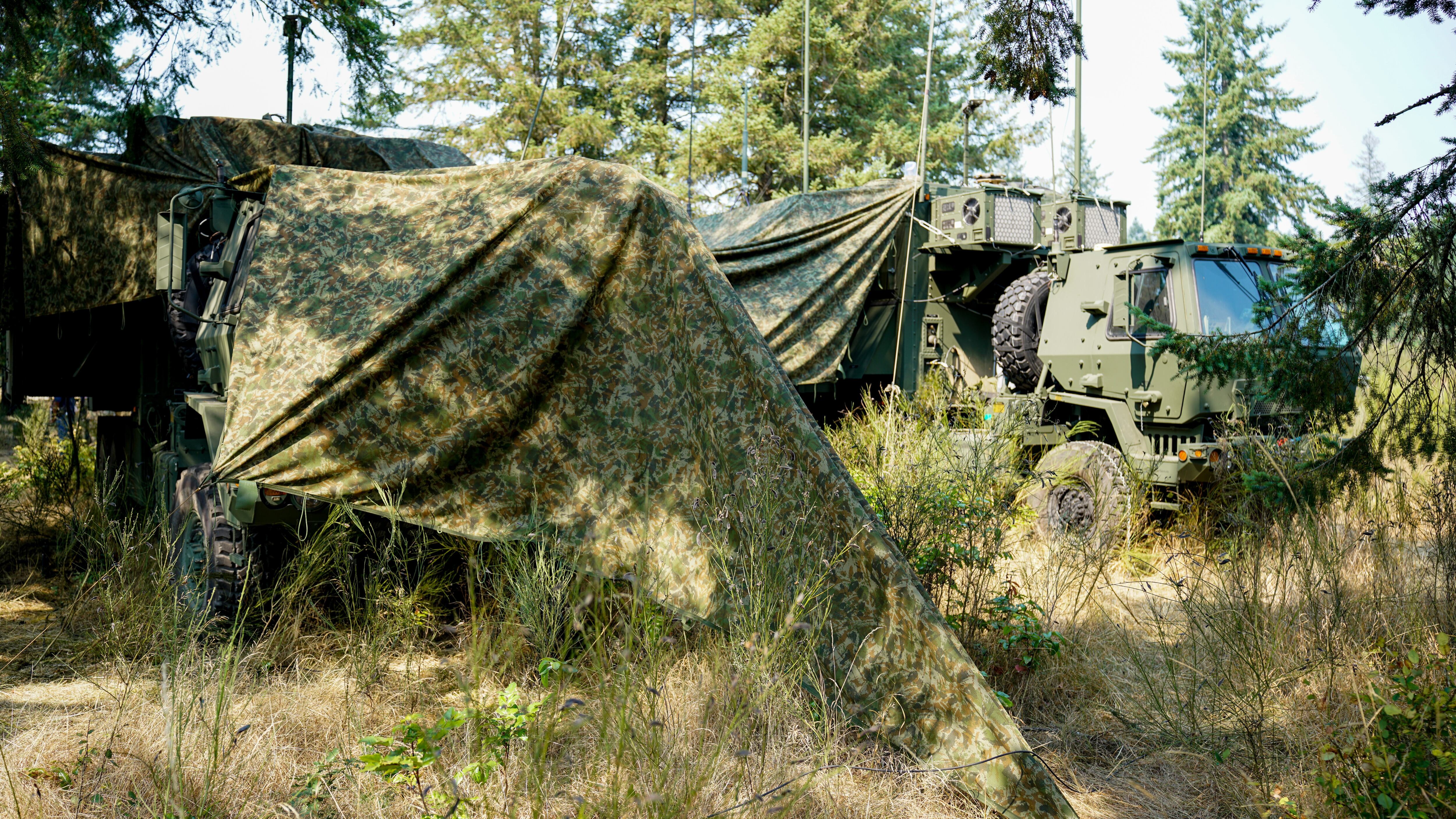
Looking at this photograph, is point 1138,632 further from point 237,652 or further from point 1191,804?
point 237,652

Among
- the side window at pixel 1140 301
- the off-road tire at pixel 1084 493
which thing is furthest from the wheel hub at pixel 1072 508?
the side window at pixel 1140 301

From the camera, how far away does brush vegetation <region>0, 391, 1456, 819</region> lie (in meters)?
3.19

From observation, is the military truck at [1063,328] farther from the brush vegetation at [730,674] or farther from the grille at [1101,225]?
the brush vegetation at [730,674]

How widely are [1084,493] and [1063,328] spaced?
1.43 metres

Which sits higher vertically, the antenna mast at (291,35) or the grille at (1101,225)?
the antenna mast at (291,35)

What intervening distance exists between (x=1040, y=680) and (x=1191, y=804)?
111cm

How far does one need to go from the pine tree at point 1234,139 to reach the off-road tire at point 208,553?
37.5 metres

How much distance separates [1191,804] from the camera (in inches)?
151

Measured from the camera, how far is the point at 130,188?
7.53 meters

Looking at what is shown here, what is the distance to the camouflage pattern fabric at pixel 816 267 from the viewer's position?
971 cm

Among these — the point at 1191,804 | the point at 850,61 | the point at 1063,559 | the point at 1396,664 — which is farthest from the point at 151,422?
the point at 850,61

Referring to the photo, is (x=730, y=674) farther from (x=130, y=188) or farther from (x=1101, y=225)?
(x=1101, y=225)

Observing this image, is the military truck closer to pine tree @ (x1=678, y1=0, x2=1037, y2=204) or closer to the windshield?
the windshield

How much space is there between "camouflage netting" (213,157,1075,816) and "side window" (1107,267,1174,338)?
446cm
